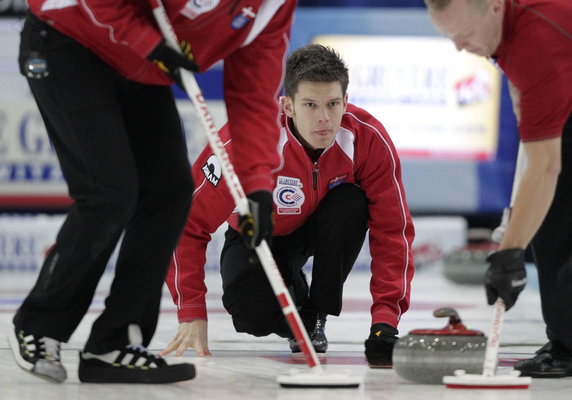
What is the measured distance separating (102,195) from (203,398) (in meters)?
0.48

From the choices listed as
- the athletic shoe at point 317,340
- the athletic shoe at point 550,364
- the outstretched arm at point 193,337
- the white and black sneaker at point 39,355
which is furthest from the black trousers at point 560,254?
the white and black sneaker at point 39,355

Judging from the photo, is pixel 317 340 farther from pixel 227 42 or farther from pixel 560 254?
pixel 227 42

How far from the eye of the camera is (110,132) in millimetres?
2232

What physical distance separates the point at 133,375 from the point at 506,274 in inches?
33.3

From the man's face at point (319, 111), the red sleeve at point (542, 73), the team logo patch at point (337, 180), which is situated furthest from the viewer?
the team logo patch at point (337, 180)

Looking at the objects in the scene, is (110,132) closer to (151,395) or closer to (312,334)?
(151,395)

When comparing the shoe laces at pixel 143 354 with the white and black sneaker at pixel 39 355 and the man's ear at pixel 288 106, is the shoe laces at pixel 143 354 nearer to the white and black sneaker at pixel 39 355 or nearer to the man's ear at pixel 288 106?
the white and black sneaker at pixel 39 355

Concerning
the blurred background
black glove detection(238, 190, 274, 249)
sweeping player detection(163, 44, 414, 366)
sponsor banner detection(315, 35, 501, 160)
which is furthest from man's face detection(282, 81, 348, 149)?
sponsor banner detection(315, 35, 501, 160)

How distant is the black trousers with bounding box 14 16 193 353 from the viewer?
A: 7.30ft

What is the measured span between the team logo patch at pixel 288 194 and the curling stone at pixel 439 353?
83 centimetres

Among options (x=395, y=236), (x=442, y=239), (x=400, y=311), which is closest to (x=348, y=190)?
(x=395, y=236)

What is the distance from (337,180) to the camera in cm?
304

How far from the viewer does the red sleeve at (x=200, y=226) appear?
115 inches

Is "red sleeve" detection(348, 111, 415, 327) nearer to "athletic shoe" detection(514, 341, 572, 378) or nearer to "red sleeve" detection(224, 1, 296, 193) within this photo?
"athletic shoe" detection(514, 341, 572, 378)
